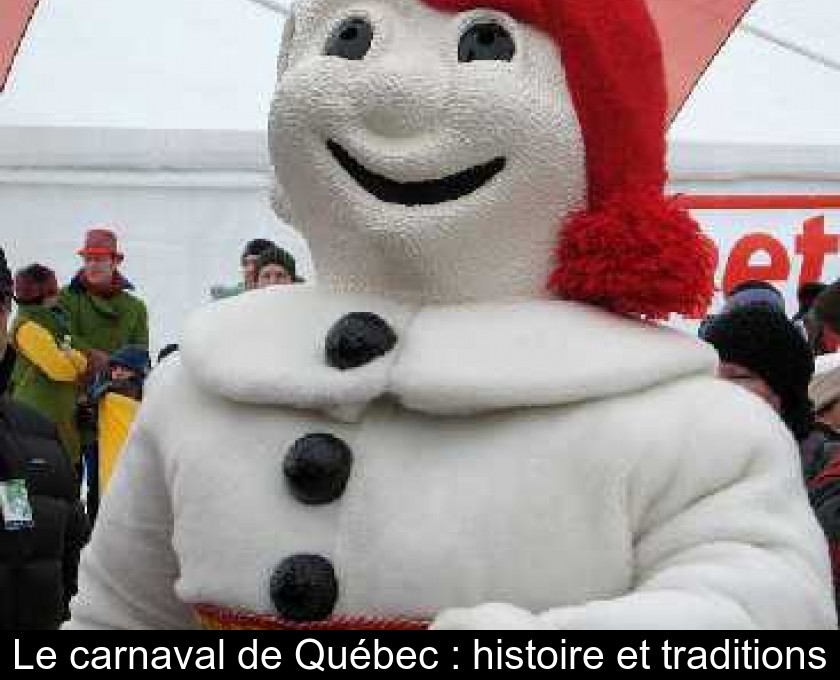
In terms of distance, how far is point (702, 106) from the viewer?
806cm

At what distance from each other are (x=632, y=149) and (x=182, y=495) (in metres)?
0.70

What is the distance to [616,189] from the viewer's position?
2203 millimetres

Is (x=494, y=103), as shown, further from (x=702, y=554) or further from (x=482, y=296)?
(x=702, y=554)

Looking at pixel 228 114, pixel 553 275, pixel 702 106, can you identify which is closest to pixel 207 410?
pixel 553 275

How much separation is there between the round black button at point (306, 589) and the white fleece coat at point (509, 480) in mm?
16

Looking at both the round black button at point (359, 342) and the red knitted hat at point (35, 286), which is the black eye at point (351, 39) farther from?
the red knitted hat at point (35, 286)

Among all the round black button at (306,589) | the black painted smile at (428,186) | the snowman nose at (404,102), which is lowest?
the round black button at (306,589)

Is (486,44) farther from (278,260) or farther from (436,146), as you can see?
(278,260)

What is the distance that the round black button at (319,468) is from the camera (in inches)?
84.7

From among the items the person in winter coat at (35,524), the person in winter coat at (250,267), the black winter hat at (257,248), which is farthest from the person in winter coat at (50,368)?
the person in winter coat at (35,524)

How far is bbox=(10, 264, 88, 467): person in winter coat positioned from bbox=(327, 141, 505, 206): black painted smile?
4109mm

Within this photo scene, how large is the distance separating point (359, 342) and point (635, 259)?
34 cm

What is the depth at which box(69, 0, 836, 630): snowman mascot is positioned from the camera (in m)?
2.07
